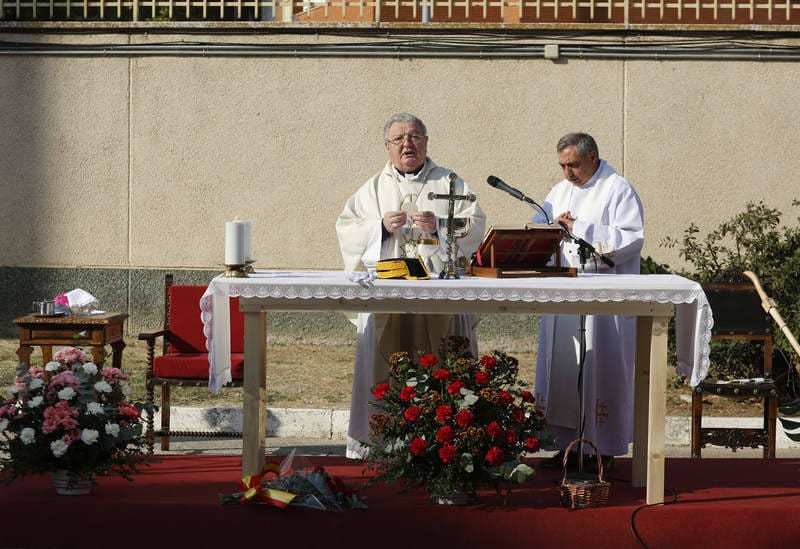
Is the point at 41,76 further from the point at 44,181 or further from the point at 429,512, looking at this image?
the point at 429,512

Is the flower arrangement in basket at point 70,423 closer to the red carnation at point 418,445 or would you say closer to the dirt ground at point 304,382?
the red carnation at point 418,445

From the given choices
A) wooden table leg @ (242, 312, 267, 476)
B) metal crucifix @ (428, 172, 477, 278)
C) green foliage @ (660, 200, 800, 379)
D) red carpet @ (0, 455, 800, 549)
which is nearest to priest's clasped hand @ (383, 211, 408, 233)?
metal crucifix @ (428, 172, 477, 278)

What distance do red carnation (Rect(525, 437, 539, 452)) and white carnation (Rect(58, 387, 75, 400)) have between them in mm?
2032

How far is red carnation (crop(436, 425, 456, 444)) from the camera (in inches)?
225

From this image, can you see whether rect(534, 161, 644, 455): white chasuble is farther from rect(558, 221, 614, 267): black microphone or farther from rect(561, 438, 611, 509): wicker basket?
rect(561, 438, 611, 509): wicker basket

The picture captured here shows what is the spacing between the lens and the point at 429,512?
5680 mm

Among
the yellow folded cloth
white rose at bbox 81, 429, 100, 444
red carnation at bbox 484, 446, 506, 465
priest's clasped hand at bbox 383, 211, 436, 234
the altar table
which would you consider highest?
priest's clasped hand at bbox 383, 211, 436, 234

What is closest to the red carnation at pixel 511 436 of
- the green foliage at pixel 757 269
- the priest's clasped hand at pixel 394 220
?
the priest's clasped hand at pixel 394 220

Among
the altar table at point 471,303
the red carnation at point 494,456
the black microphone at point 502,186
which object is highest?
the black microphone at point 502,186

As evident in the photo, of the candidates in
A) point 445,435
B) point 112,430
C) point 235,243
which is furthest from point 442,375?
point 112,430

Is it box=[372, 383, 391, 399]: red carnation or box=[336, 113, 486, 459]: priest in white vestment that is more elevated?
box=[336, 113, 486, 459]: priest in white vestment

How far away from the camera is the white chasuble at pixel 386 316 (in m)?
Answer: 7.03

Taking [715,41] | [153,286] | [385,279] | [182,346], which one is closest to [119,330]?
[182,346]

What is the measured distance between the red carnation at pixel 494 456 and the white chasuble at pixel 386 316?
1373 millimetres
